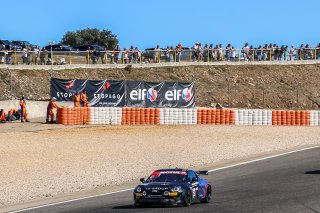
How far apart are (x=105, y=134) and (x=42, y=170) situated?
1243 cm

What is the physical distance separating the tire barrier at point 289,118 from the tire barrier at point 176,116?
4.53 metres

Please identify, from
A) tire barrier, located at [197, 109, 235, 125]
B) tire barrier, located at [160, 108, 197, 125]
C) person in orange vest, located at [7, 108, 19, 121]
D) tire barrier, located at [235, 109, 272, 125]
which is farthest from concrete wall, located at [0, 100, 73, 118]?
tire barrier, located at [235, 109, 272, 125]

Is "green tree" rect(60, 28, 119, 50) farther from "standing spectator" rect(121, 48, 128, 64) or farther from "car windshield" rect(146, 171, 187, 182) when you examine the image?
"car windshield" rect(146, 171, 187, 182)

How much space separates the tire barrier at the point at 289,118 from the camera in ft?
159

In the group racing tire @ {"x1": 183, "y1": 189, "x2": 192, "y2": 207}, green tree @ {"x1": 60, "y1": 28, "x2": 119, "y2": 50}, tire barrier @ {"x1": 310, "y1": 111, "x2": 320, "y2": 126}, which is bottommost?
racing tire @ {"x1": 183, "y1": 189, "x2": 192, "y2": 207}

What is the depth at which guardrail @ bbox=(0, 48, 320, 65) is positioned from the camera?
5969cm

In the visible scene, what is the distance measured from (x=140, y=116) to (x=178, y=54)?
20729mm

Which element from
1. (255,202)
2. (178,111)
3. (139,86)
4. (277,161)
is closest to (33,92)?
(139,86)

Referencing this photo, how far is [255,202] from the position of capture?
2202 cm

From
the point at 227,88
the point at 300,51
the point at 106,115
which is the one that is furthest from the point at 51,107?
the point at 300,51

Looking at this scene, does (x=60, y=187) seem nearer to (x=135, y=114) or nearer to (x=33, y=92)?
(x=135, y=114)

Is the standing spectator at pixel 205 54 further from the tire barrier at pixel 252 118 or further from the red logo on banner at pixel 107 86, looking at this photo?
the tire barrier at pixel 252 118

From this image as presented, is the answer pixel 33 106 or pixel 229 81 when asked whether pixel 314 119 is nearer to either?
pixel 33 106

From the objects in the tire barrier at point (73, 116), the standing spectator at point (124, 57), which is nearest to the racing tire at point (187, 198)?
the tire barrier at point (73, 116)
